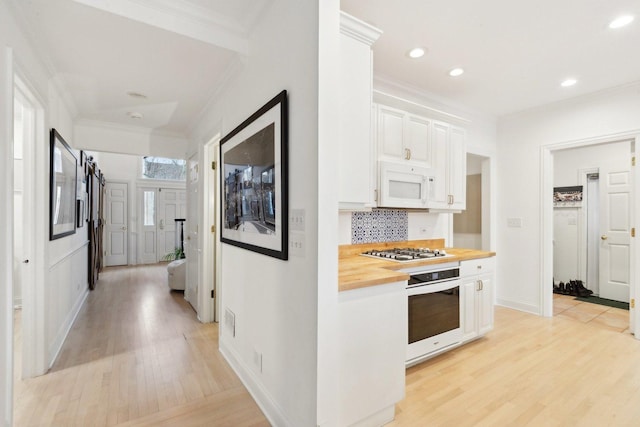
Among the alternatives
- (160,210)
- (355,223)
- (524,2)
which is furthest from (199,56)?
(160,210)

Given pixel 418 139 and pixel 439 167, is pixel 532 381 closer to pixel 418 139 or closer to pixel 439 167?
pixel 439 167

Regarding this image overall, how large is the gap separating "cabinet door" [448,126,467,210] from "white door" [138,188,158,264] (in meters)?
7.16

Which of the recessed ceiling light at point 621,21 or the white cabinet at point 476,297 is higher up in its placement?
the recessed ceiling light at point 621,21

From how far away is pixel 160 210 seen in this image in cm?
783

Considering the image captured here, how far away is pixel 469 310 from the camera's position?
2789 millimetres

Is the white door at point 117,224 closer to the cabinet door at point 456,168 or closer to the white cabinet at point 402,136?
the white cabinet at point 402,136

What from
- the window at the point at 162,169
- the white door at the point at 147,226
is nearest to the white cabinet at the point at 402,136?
the window at the point at 162,169

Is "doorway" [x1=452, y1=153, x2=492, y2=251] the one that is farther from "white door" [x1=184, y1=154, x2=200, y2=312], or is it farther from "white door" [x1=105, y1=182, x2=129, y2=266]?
"white door" [x1=105, y1=182, x2=129, y2=266]

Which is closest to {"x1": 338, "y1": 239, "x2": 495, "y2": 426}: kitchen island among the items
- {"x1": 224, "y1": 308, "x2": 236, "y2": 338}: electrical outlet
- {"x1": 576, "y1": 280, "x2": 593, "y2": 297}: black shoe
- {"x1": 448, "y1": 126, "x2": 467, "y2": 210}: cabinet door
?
{"x1": 224, "y1": 308, "x2": 236, "y2": 338}: electrical outlet

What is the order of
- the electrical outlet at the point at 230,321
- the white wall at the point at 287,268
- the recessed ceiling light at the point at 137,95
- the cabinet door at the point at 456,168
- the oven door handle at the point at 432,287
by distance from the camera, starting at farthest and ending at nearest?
1. the cabinet door at the point at 456,168
2. the recessed ceiling light at the point at 137,95
3. the electrical outlet at the point at 230,321
4. the oven door handle at the point at 432,287
5. the white wall at the point at 287,268

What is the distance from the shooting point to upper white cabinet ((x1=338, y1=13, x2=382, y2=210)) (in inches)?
71.3

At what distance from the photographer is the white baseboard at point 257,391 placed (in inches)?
70.9

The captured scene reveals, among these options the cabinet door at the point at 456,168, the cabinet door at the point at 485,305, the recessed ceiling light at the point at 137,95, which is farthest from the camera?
the cabinet door at the point at 456,168

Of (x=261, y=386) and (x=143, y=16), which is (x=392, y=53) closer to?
(x=143, y=16)
